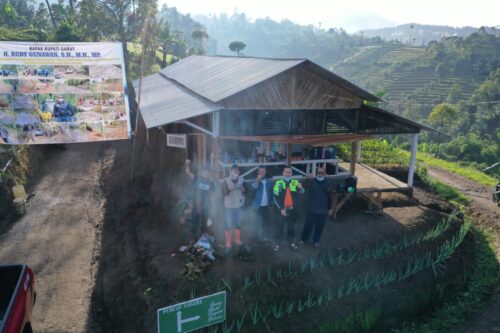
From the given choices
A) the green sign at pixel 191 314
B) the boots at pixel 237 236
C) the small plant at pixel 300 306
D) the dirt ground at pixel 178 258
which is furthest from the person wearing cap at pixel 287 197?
the green sign at pixel 191 314

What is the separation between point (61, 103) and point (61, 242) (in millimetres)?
3716

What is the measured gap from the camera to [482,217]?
1335 centimetres

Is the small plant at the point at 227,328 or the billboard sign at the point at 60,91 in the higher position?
the billboard sign at the point at 60,91

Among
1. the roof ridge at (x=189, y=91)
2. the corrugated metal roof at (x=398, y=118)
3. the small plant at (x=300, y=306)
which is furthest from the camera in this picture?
the corrugated metal roof at (x=398, y=118)

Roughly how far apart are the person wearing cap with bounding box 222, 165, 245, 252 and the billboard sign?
13.4 feet

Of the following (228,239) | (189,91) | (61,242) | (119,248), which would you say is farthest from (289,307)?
(189,91)

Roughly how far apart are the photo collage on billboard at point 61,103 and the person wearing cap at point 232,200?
4.08 meters

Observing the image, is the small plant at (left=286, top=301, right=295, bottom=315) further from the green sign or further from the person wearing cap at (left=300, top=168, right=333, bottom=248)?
the green sign

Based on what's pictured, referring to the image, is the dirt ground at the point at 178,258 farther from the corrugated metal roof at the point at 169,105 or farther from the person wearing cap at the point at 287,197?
the corrugated metal roof at the point at 169,105

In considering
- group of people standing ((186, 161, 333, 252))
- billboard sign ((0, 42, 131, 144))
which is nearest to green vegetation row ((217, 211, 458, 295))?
group of people standing ((186, 161, 333, 252))

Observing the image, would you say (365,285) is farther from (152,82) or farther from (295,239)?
(152,82)

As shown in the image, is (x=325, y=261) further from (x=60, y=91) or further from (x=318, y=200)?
(x=60, y=91)

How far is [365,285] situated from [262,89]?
5.30 metres

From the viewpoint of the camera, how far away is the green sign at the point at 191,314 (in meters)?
4.52
